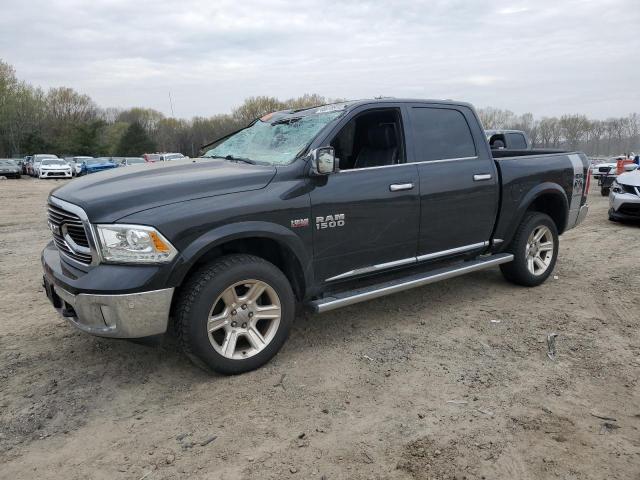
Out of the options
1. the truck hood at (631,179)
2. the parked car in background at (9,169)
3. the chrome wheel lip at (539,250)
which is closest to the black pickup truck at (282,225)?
the chrome wheel lip at (539,250)

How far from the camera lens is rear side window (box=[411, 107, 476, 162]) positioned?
15.1 ft

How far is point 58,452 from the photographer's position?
2.79 metres

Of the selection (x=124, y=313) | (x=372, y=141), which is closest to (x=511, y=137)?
(x=372, y=141)

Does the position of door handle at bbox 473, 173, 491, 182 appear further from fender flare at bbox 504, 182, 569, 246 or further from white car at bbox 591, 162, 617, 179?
white car at bbox 591, 162, 617, 179

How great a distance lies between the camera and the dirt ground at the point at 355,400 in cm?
266

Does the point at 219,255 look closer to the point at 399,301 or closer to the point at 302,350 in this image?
the point at 302,350

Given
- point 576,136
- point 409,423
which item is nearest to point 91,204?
point 409,423

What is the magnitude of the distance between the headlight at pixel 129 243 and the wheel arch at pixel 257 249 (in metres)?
0.19

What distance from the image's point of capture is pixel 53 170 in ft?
103

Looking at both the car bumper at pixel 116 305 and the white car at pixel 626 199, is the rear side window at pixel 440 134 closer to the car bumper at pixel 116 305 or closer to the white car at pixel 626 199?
the car bumper at pixel 116 305

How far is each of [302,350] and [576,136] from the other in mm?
88315

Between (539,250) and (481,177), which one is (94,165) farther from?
(481,177)

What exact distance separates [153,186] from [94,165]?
122ft

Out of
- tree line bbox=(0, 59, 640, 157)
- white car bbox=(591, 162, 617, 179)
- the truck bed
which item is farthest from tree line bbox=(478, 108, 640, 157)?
the truck bed
